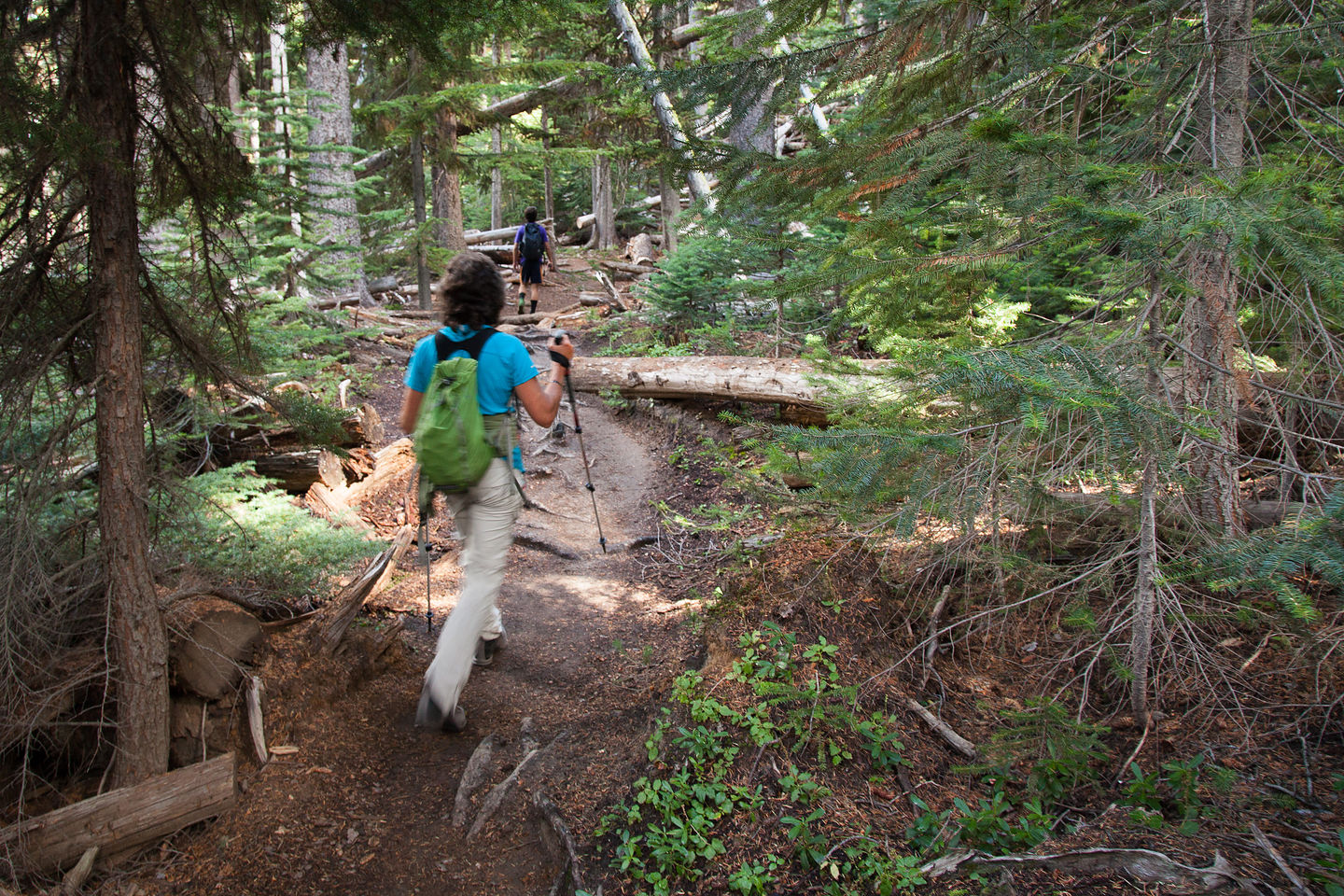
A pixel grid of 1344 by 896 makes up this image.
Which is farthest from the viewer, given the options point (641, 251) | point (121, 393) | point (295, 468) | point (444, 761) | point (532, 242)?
point (641, 251)

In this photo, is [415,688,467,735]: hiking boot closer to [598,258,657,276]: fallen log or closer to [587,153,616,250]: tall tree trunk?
[598,258,657,276]: fallen log

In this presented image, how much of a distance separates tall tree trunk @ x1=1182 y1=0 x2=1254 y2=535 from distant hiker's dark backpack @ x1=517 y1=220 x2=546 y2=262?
40.9ft

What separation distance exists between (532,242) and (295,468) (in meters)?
8.73

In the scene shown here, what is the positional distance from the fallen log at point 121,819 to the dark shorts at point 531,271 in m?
12.8

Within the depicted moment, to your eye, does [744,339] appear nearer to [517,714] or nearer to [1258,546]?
[517,714]

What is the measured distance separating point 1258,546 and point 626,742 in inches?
126

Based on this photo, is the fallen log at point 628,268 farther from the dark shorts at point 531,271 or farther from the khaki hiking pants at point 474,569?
the khaki hiking pants at point 474,569

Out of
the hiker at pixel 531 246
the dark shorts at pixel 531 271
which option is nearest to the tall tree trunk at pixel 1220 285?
the hiker at pixel 531 246

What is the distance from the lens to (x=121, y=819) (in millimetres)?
3428

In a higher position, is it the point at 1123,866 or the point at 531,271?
the point at 531,271

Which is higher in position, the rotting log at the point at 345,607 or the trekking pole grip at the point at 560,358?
the trekking pole grip at the point at 560,358

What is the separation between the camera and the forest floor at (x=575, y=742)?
10.6 ft

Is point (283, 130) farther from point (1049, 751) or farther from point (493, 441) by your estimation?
point (1049, 751)

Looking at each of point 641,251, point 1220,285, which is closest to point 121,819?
point 1220,285
